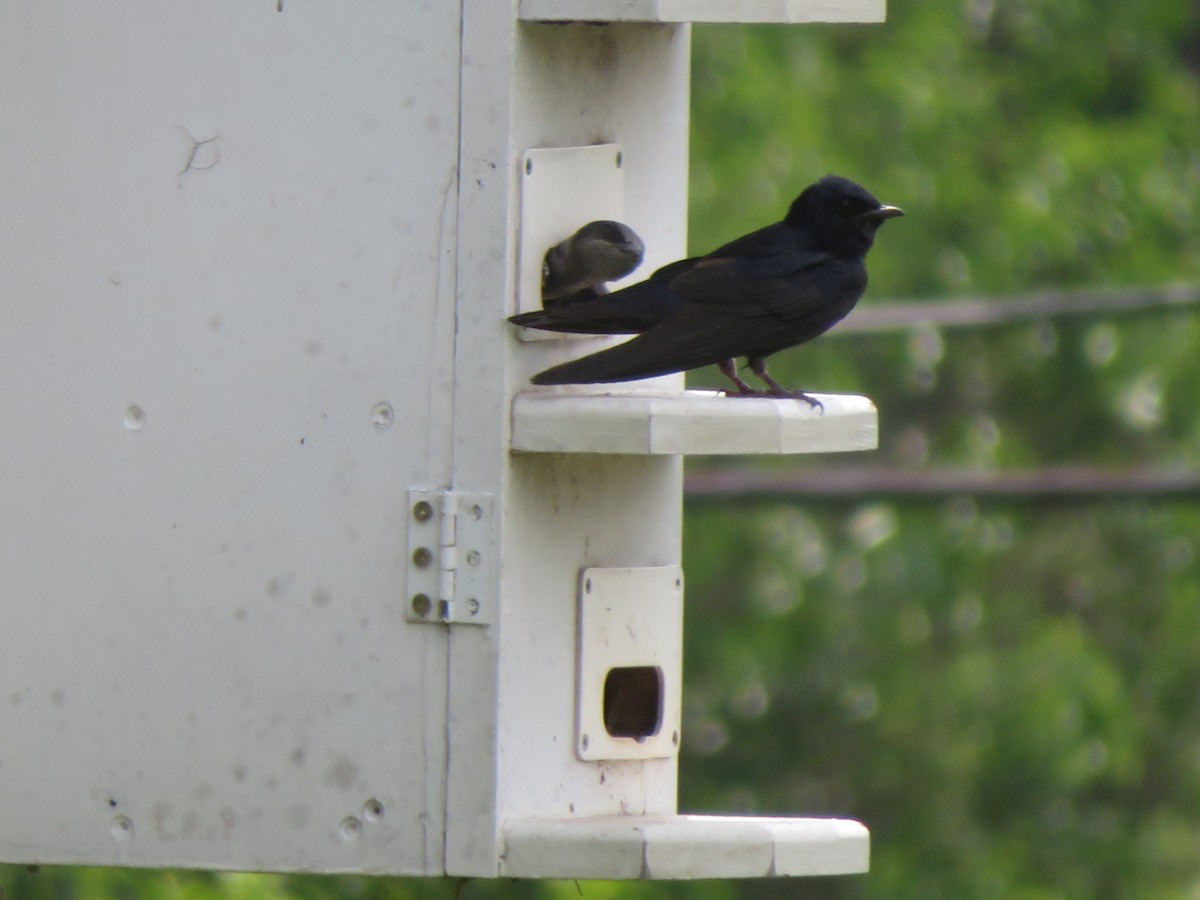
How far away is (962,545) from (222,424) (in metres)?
7.17

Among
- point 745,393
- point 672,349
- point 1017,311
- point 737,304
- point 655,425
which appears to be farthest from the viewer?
point 1017,311

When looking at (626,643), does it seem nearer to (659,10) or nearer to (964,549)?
(659,10)

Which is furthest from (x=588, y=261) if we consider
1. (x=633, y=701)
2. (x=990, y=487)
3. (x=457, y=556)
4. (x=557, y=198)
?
(x=990, y=487)

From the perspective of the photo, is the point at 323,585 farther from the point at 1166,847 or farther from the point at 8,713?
the point at 1166,847

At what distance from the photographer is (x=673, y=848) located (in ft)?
10.3

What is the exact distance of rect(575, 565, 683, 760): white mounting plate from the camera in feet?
11.4

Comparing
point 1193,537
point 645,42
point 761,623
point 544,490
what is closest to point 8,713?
point 544,490

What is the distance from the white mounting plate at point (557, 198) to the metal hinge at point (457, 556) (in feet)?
0.87

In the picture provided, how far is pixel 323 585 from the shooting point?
3152 mm

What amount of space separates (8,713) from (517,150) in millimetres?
1073

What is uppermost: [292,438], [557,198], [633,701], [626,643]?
[557,198]

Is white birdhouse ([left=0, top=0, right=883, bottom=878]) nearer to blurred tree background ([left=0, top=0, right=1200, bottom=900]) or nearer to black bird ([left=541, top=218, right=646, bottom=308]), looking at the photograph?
black bird ([left=541, top=218, right=646, bottom=308])

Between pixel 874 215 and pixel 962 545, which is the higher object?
pixel 874 215

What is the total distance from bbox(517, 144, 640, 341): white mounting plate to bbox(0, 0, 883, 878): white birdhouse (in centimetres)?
1
